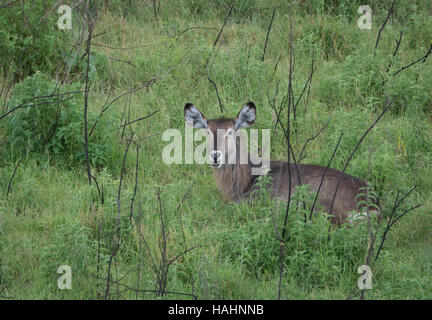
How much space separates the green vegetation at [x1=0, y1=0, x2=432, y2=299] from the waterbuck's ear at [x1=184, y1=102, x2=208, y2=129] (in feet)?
1.85

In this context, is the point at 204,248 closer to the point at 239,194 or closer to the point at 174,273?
the point at 174,273

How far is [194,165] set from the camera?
6855mm

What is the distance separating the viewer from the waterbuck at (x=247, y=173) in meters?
5.75

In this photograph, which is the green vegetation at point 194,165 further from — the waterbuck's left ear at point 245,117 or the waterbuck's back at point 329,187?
the waterbuck's left ear at point 245,117

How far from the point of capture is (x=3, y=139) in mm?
6637

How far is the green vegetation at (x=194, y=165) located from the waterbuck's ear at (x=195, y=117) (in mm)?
563

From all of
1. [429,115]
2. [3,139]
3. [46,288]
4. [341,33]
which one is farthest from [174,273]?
[341,33]

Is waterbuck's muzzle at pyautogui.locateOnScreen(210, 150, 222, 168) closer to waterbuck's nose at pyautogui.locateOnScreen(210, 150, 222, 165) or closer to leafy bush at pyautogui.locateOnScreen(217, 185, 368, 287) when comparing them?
waterbuck's nose at pyautogui.locateOnScreen(210, 150, 222, 165)

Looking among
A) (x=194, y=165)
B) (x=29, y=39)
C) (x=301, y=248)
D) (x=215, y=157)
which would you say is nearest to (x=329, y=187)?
(x=301, y=248)

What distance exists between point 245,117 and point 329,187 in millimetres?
1183

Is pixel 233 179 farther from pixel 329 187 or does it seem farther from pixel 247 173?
pixel 329 187

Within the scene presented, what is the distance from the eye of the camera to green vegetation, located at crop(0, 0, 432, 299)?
4.78 meters

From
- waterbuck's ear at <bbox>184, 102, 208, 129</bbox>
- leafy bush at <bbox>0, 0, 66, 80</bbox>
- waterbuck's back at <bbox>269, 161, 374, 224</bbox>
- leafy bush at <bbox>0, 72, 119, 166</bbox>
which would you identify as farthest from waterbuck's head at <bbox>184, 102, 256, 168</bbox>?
leafy bush at <bbox>0, 0, 66, 80</bbox>

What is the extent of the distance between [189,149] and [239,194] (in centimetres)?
91
